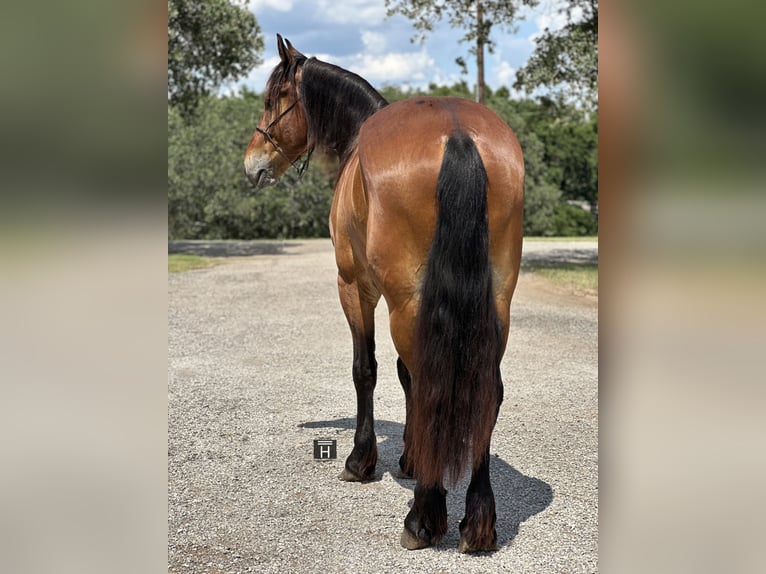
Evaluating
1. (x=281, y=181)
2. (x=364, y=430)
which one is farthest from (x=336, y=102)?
(x=281, y=181)

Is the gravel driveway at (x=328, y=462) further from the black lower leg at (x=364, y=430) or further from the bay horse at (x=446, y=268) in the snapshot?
the bay horse at (x=446, y=268)

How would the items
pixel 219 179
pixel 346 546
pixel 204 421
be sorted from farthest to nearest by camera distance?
pixel 219 179 < pixel 204 421 < pixel 346 546

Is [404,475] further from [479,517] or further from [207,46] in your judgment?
[207,46]

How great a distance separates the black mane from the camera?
388cm

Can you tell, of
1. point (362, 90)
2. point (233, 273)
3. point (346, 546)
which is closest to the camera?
point (346, 546)

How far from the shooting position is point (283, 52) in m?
3.99

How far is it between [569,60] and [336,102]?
9435 mm

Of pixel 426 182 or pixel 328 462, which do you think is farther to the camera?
pixel 328 462

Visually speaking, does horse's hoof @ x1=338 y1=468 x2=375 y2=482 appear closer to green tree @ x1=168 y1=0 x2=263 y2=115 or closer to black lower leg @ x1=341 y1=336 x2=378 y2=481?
black lower leg @ x1=341 y1=336 x2=378 y2=481

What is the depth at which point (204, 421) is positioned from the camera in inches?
203
